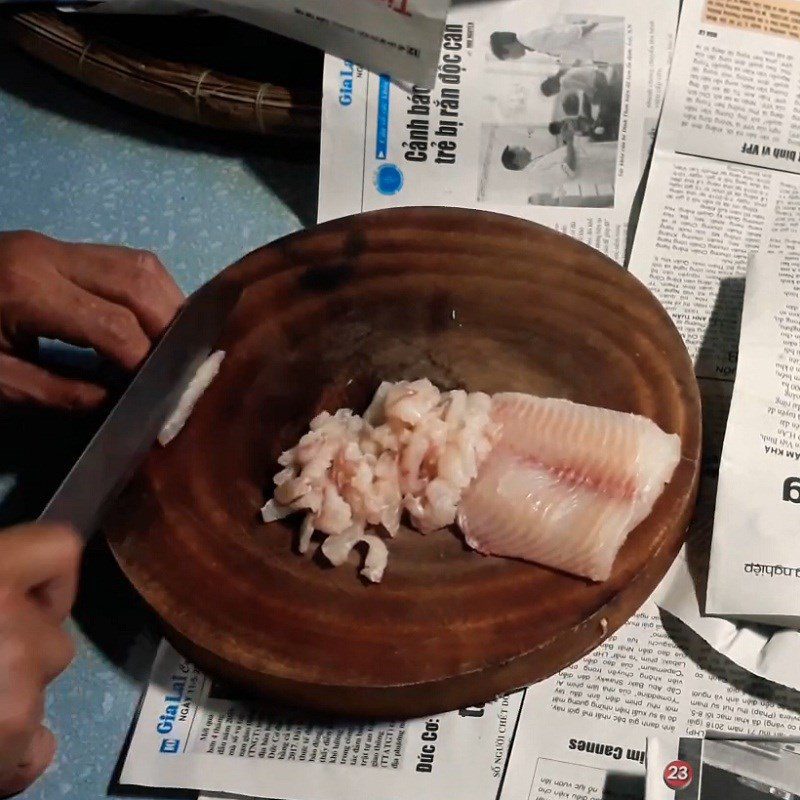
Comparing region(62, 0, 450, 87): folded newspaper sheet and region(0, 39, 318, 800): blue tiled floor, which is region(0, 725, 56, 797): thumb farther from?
region(62, 0, 450, 87): folded newspaper sheet

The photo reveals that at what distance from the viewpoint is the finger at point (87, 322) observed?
2.16ft

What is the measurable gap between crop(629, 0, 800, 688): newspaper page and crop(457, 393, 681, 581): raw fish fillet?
0.43 ft

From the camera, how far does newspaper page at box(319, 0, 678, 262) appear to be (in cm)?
84

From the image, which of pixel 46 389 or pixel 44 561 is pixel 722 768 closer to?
pixel 44 561

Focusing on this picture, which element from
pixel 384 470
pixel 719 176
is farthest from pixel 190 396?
pixel 719 176

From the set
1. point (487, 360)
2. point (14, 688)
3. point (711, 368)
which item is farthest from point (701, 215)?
point (14, 688)

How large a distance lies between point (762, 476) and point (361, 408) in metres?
0.32

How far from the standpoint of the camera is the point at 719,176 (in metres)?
0.83

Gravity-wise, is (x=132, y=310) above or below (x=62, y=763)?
above

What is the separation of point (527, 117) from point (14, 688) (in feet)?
2.22

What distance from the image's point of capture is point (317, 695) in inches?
23.0

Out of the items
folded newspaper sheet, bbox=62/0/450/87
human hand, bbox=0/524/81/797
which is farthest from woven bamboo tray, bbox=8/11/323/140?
human hand, bbox=0/524/81/797

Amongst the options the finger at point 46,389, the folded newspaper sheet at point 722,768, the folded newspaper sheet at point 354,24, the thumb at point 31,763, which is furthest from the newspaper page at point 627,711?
the folded newspaper sheet at point 354,24

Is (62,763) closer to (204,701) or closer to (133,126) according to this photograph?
(204,701)
